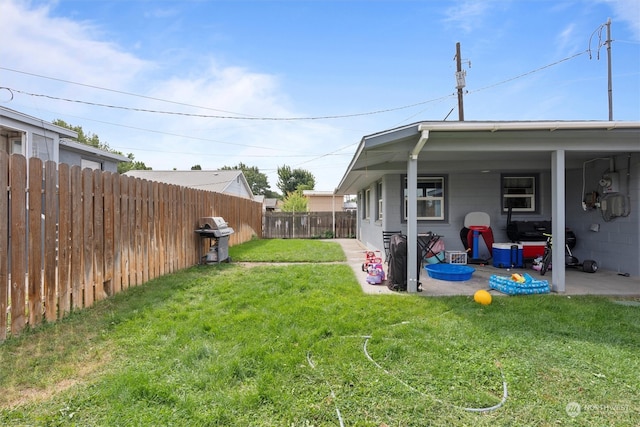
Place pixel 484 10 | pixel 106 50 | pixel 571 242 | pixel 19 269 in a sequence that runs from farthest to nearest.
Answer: pixel 106 50, pixel 484 10, pixel 571 242, pixel 19 269

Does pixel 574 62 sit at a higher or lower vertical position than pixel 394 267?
higher

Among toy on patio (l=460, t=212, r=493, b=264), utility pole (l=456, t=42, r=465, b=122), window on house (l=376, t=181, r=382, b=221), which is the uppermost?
utility pole (l=456, t=42, r=465, b=122)

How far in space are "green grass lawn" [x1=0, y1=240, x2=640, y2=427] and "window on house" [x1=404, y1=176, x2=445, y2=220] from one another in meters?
3.71

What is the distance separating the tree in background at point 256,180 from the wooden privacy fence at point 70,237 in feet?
168

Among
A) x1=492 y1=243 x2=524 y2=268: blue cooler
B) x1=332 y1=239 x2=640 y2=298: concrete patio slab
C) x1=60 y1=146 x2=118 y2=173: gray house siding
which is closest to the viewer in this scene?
x1=332 y1=239 x2=640 y2=298: concrete patio slab

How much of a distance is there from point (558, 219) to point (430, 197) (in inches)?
119

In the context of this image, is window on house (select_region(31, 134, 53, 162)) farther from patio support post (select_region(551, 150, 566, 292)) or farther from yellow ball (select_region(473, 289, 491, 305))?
patio support post (select_region(551, 150, 566, 292))

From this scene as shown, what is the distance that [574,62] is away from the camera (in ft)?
39.8

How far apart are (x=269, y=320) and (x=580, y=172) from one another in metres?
7.79

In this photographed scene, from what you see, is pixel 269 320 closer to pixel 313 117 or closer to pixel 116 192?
pixel 116 192

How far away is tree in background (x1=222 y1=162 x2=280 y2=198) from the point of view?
56.2m

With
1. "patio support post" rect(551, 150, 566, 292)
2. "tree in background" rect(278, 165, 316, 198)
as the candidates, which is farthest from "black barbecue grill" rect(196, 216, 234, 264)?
"tree in background" rect(278, 165, 316, 198)

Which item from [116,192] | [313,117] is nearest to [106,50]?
[116,192]

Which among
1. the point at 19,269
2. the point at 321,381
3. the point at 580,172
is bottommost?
the point at 321,381
